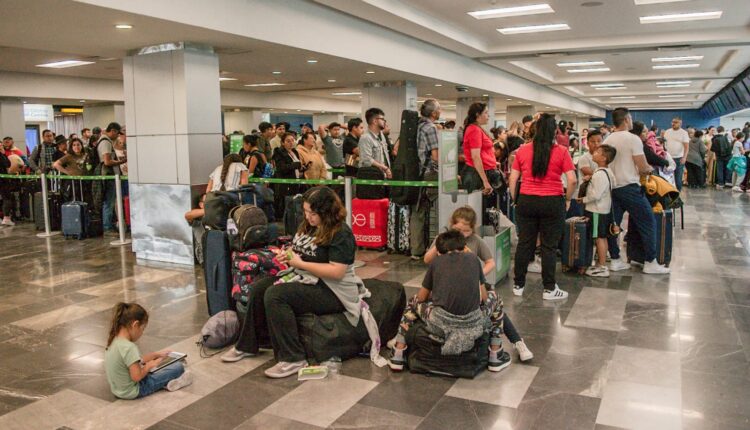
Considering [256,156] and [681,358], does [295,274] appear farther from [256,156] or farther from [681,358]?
[256,156]

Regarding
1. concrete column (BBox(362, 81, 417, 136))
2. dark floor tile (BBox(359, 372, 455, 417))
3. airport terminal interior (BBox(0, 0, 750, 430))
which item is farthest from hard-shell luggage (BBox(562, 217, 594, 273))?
concrete column (BBox(362, 81, 417, 136))

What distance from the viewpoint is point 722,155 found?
1828 centimetres

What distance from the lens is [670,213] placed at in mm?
7016

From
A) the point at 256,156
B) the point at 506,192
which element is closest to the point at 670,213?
the point at 506,192

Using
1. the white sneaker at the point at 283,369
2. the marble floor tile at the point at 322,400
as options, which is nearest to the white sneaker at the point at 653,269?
the marble floor tile at the point at 322,400

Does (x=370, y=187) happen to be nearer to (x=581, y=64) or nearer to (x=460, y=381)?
(x=460, y=381)

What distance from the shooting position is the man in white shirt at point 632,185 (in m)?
6.77

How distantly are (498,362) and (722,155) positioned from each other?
17.3 metres

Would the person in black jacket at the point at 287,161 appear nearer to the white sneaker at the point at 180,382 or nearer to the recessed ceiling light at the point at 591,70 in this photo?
the white sneaker at the point at 180,382

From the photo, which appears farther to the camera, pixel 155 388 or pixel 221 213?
pixel 221 213

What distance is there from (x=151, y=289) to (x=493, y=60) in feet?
36.5

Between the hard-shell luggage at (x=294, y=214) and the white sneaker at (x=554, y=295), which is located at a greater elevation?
the hard-shell luggage at (x=294, y=214)

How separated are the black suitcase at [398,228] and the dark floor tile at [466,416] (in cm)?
461

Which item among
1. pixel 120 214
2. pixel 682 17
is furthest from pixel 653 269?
pixel 120 214
